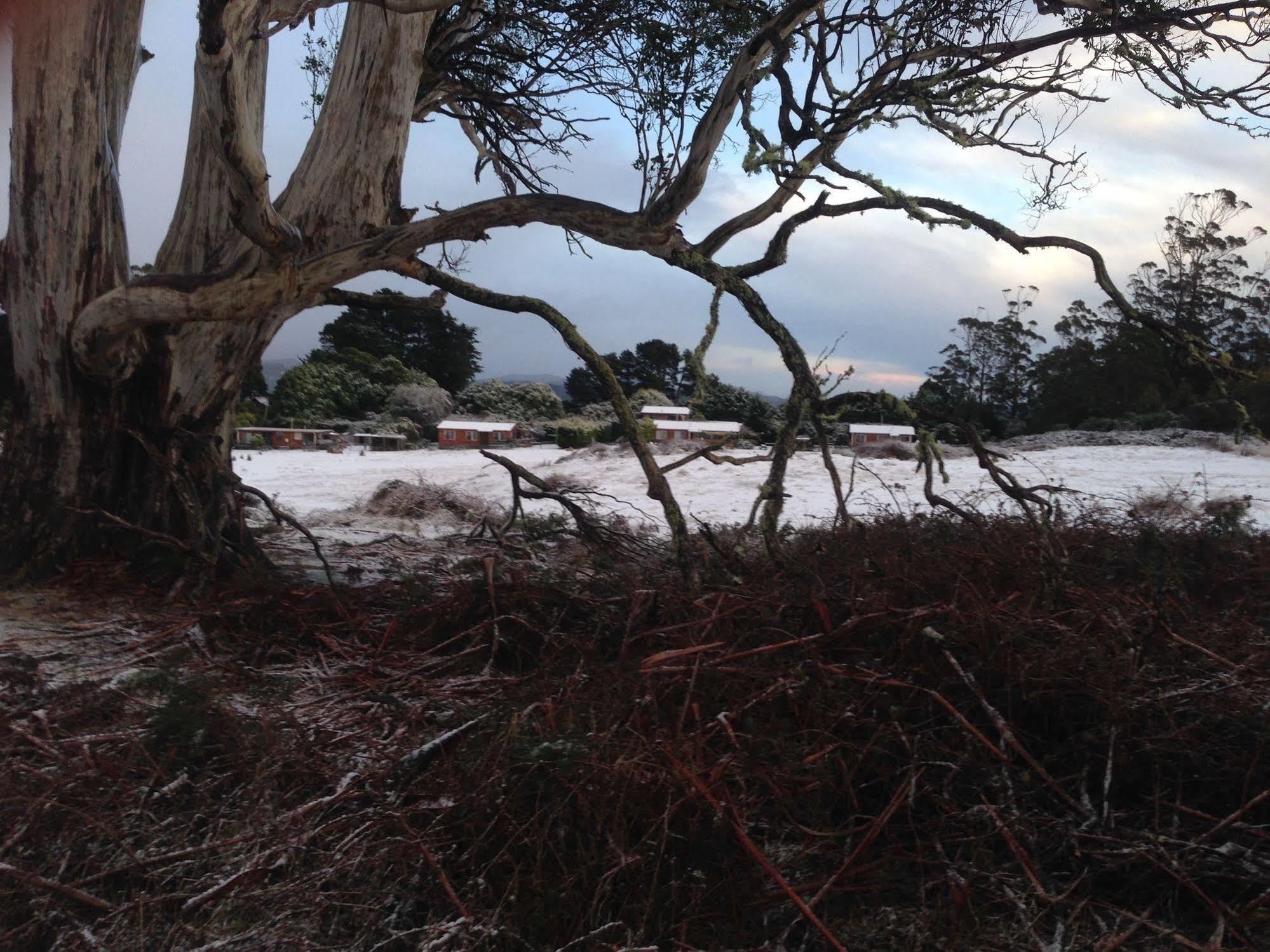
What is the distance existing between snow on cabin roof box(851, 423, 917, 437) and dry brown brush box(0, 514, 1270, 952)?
37.8 feet

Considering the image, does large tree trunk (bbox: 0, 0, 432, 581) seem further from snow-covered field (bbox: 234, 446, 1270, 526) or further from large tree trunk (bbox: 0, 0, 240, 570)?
snow-covered field (bbox: 234, 446, 1270, 526)

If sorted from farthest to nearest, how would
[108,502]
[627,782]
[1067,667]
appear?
[108,502] → [1067,667] → [627,782]

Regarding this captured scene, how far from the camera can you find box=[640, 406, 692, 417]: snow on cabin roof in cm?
1595

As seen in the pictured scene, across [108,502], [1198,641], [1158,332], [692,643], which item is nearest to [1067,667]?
[1198,641]

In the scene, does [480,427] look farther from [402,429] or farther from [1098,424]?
[1098,424]

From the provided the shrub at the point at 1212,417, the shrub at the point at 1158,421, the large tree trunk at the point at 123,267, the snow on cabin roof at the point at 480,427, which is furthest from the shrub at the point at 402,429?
the shrub at the point at 1212,417

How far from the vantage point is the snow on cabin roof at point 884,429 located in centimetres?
1452

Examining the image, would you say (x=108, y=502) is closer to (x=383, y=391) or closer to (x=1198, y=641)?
(x=1198, y=641)

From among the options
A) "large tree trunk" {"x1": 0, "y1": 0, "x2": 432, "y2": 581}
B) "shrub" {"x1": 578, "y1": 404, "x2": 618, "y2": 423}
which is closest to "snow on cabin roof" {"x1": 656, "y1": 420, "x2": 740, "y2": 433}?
"shrub" {"x1": 578, "y1": 404, "x2": 618, "y2": 423}

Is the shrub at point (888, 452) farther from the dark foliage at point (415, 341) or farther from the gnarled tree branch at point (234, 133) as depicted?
the dark foliage at point (415, 341)

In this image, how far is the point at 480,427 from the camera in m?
16.5

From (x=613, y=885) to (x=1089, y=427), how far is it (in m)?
13.9

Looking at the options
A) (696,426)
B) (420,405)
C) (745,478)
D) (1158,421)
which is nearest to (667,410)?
(696,426)

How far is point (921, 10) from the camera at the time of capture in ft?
18.5
